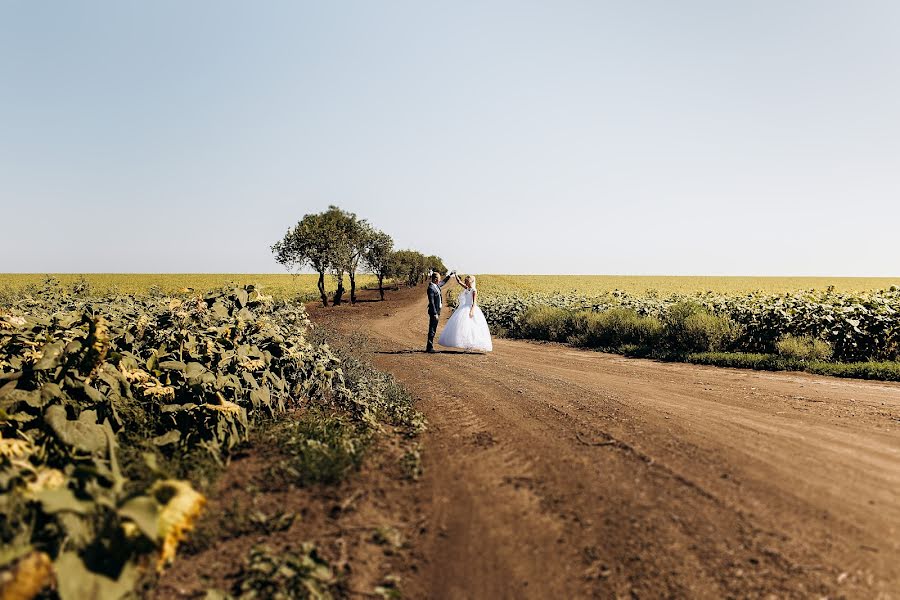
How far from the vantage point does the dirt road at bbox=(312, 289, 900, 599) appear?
3.81 meters

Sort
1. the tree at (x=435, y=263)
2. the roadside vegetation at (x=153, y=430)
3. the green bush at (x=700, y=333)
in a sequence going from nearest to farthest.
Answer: the roadside vegetation at (x=153, y=430) → the green bush at (x=700, y=333) → the tree at (x=435, y=263)

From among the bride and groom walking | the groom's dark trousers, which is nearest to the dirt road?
the groom's dark trousers

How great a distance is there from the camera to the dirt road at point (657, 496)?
3809 millimetres

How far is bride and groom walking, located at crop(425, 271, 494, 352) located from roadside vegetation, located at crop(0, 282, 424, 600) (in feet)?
23.3

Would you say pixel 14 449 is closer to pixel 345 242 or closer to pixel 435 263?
pixel 345 242

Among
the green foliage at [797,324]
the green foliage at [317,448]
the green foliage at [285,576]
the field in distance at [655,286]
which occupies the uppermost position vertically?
the field in distance at [655,286]

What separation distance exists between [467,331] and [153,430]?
439 inches

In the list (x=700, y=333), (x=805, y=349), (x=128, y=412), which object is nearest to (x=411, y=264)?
(x=700, y=333)

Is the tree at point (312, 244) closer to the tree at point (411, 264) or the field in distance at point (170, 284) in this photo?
the field in distance at point (170, 284)

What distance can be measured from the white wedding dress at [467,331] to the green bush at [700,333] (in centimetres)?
545

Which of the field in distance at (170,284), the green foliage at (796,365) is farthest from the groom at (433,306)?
the green foliage at (796,365)

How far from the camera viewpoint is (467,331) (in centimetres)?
1612

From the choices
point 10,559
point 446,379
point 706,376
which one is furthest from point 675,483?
point 706,376

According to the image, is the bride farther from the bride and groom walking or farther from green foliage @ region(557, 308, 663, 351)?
green foliage @ region(557, 308, 663, 351)
